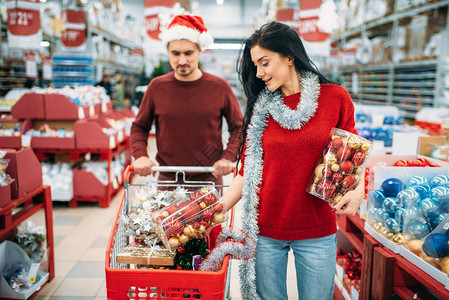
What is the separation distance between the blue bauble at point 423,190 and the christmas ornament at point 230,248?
967mm

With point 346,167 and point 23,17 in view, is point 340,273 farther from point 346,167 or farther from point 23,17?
point 23,17

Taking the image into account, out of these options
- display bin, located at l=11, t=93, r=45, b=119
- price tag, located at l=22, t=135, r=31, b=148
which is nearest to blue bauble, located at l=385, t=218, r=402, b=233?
price tag, located at l=22, t=135, r=31, b=148

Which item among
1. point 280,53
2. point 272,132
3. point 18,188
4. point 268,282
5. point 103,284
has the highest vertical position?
point 280,53

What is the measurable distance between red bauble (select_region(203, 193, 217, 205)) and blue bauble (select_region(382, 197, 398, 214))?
1.03m

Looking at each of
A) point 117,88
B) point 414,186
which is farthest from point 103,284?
point 117,88

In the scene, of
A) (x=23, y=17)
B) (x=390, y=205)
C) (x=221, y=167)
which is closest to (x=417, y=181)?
(x=390, y=205)

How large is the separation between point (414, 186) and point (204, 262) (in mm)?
1248

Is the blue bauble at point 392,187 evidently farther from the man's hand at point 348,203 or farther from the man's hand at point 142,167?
the man's hand at point 142,167

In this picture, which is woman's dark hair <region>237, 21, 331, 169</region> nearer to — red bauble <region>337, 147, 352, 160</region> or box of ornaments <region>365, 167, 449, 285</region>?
red bauble <region>337, 147, 352, 160</region>

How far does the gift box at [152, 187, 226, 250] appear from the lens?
1.26 metres

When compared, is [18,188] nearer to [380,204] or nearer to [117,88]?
[380,204]

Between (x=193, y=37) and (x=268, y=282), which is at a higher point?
(x=193, y=37)

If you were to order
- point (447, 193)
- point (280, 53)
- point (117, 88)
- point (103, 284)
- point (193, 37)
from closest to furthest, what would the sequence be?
1. point (280, 53)
2. point (447, 193)
3. point (193, 37)
4. point (103, 284)
5. point (117, 88)

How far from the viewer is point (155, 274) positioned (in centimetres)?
121
